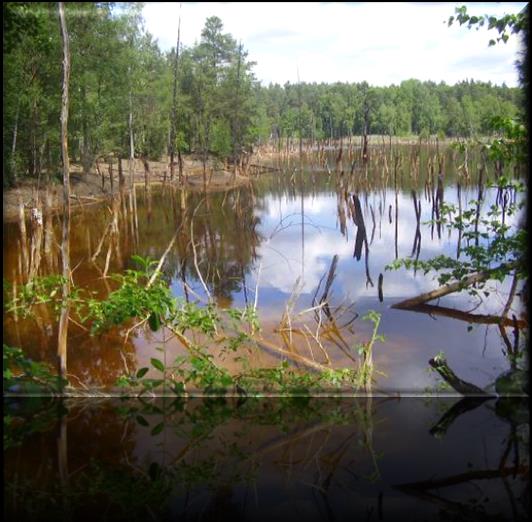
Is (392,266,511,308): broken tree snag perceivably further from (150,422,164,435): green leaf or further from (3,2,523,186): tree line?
(150,422,164,435): green leaf

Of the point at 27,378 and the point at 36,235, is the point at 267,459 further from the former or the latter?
the point at 36,235

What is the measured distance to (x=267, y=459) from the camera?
1971 mm

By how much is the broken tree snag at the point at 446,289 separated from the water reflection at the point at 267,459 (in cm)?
72

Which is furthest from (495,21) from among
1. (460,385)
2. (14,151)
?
(14,151)

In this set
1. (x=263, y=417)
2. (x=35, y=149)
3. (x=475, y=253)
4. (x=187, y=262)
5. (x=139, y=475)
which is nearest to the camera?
(x=139, y=475)

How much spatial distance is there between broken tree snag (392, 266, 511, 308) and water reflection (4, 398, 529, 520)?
0.72m

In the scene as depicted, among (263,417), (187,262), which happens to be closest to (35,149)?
(187,262)

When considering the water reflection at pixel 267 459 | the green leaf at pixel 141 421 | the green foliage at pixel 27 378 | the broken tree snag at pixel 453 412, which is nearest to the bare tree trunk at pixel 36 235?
the green foliage at pixel 27 378

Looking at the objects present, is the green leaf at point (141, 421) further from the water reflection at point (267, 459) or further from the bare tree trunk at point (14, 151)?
the bare tree trunk at point (14, 151)

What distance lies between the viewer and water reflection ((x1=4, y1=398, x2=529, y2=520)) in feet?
5.54

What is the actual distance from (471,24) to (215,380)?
1994 mm

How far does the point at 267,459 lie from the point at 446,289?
2.09m

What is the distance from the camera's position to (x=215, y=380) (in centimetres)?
243

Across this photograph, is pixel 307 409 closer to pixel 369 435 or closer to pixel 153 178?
pixel 369 435
